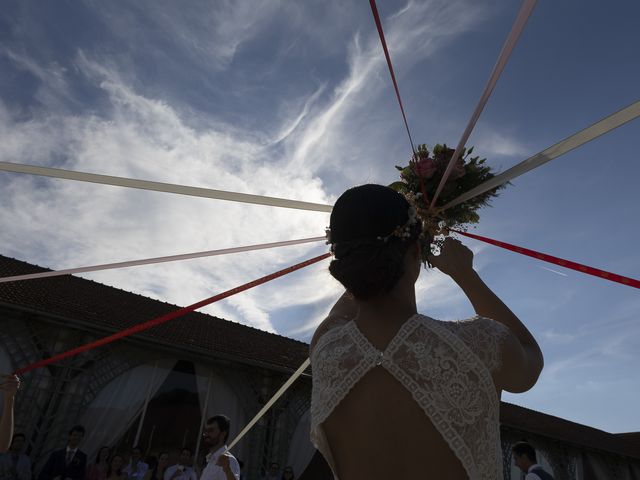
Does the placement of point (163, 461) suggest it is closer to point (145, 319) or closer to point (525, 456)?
point (145, 319)

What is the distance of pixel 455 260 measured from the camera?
63.0 inches

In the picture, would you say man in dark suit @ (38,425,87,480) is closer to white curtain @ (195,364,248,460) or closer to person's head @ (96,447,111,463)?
person's head @ (96,447,111,463)

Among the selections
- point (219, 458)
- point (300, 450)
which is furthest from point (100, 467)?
point (219, 458)

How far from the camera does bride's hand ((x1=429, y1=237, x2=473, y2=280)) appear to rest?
1.58m

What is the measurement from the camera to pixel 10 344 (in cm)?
984

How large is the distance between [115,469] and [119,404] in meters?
1.47

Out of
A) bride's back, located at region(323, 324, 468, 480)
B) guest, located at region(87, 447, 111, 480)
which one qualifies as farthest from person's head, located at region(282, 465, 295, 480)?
bride's back, located at region(323, 324, 468, 480)

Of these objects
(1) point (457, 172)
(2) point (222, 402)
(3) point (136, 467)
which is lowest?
(3) point (136, 467)

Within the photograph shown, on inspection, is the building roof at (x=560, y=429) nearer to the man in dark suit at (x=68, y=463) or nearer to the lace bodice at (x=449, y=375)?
the man in dark suit at (x=68, y=463)

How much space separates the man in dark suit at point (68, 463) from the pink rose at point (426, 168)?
8381 millimetres

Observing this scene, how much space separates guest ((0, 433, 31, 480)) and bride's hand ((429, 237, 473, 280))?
9808 millimetres

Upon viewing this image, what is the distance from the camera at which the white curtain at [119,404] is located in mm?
9953

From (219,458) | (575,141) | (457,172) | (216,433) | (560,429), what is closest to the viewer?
(575,141)

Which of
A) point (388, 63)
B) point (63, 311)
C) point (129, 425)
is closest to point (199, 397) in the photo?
point (129, 425)
